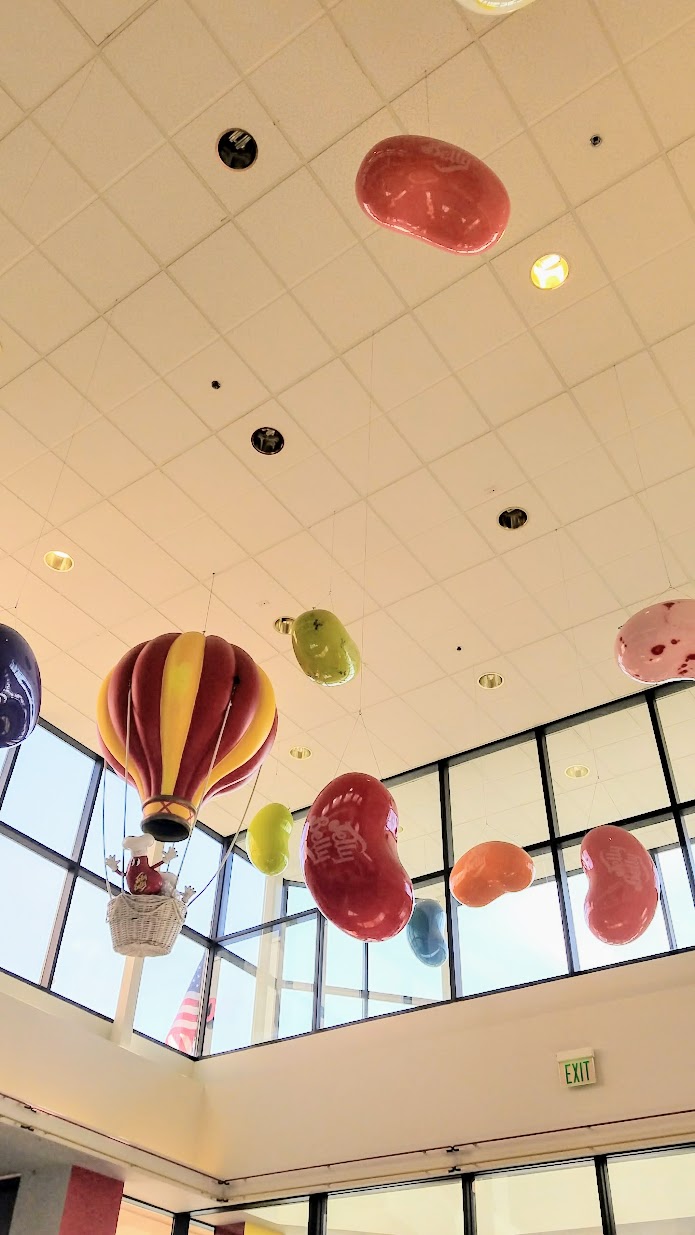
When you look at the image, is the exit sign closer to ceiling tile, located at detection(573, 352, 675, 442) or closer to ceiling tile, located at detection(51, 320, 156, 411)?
ceiling tile, located at detection(573, 352, 675, 442)

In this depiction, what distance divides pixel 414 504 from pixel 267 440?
3.15 ft

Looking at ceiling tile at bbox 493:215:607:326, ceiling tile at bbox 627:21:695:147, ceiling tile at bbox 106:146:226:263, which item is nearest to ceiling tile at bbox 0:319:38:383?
ceiling tile at bbox 106:146:226:263

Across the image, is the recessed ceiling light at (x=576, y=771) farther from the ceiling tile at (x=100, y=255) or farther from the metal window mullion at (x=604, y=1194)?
the ceiling tile at (x=100, y=255)

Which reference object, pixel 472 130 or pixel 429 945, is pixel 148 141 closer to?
pixel 472 130

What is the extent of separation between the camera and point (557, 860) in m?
7.03

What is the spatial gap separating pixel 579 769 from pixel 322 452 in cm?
354

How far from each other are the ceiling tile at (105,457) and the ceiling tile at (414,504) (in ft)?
4.58

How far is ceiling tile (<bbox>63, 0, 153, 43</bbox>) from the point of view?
3912 mm

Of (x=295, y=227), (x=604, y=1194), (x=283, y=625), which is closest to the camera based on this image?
(x=295, y=227)

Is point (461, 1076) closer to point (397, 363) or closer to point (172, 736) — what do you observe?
point (172, 736)

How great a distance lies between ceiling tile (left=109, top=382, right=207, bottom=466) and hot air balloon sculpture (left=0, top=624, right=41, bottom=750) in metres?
1.81

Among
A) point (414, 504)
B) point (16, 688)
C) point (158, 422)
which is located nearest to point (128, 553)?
point (158, 422)

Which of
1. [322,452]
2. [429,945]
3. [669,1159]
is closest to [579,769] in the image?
[429,945]

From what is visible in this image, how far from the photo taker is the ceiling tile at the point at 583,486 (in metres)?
5.54
